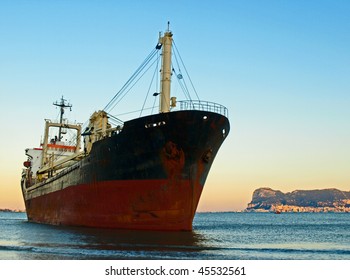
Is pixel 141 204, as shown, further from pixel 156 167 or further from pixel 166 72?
pixel 166 72

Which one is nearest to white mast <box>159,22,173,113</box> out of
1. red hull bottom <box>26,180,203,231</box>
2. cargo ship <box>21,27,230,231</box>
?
cargo ship <box>21,27,230,231</box>

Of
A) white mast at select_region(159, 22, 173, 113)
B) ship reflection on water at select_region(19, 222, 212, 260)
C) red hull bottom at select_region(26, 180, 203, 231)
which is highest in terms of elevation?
white mast at select_region(159, 22, 173, 113)

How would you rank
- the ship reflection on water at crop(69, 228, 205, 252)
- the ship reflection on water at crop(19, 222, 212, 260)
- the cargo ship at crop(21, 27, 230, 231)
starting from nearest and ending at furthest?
1. the ship reflection on water at crop(19, 222, 212, 260)
2. the ship reflection on water at crop(69, 228, 205, 252)
3. the cargo ship at crop(21, 27, 230, 231)

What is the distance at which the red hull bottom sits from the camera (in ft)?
66.1

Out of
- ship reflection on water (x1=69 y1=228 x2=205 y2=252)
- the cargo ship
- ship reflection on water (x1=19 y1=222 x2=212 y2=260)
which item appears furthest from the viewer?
the cargo ship

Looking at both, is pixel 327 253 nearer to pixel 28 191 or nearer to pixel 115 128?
pixel 115 128

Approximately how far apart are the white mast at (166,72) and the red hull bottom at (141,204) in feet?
14.2

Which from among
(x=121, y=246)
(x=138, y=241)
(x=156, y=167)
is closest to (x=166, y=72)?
(x=156, y=167)

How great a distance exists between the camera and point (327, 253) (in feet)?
54.1

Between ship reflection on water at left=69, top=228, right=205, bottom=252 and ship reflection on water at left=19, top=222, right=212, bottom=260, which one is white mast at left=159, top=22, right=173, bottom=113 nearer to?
ship reflection on water at left=69, top=228, right=205, bottom=252

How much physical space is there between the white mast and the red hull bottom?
171 inches

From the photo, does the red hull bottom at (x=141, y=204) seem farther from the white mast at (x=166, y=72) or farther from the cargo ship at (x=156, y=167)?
the white mast at (x=166, y=72)

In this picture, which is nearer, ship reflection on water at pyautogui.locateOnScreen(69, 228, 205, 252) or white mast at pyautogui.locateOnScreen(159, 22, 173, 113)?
ship reflection on water at pyautogui.locateOnScreen(69, 228, 205, 252)

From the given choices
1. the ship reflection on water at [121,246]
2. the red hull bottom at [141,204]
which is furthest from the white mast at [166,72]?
the ship reflection on water at [121,246]
